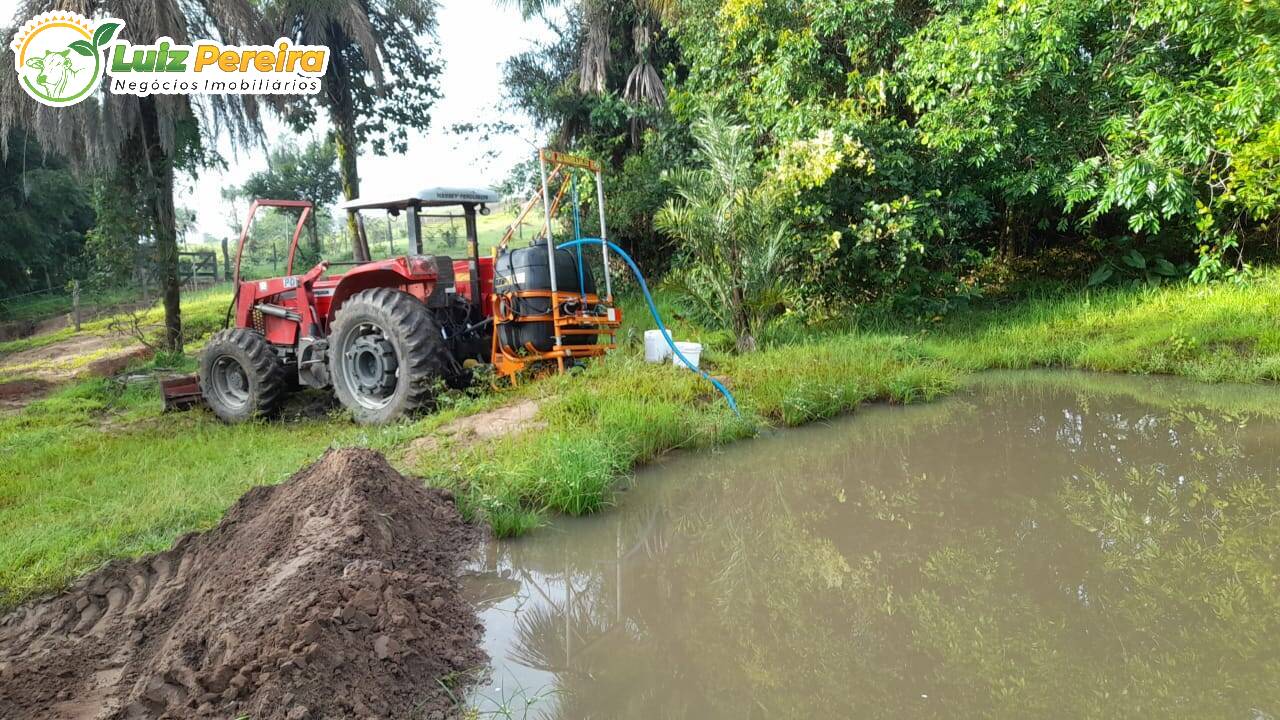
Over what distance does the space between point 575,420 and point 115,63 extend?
905cm

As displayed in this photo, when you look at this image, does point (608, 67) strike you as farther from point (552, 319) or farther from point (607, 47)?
point (552, 319)

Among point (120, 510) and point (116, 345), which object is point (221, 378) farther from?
point (116, 345)

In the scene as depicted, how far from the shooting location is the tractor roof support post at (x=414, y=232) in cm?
670

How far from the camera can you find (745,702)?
2.39m

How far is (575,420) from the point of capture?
5473mm

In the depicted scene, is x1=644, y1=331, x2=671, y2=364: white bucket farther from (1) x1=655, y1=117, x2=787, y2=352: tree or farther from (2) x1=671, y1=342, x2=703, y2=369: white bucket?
(1) x1=655, y1=117, x2=787, y2=352: tree

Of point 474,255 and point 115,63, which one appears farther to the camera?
point 115,63

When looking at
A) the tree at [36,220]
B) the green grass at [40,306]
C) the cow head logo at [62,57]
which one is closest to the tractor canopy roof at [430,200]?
the cow head logo at [62,57]

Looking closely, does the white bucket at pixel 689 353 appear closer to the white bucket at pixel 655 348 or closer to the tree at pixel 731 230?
the white bucket at pixel 655 348

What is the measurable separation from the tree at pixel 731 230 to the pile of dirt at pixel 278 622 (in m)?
5.85

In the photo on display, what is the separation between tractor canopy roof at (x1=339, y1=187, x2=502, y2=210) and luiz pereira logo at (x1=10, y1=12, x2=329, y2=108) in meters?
5.46

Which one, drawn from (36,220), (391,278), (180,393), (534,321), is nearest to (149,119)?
(180,393)

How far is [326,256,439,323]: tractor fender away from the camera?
6.74 metres

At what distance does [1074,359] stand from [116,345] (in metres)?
14.8
